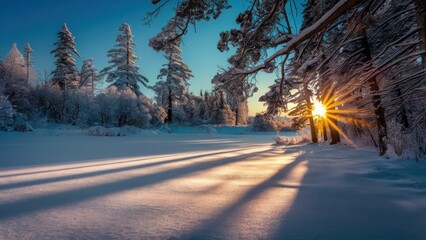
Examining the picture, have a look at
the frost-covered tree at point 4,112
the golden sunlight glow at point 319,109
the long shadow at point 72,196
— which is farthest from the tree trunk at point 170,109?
the long shadow at point 72,196

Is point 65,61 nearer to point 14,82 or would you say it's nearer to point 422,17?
point 14,82

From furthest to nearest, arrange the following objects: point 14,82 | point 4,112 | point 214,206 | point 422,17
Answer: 1. point 14,82
2. point 4,112
3. point 422,17
4. point 214,206

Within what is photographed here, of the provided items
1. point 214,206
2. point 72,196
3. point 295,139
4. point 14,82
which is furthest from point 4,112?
point 214,206

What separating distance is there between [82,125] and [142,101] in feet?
20.6

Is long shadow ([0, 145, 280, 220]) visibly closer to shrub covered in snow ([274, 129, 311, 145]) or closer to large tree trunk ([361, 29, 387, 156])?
large tree trunk ([361, 29, 387, 156])

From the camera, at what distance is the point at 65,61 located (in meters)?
32.1

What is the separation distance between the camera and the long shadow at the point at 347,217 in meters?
1.42

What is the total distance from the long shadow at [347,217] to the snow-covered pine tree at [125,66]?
29.2 m

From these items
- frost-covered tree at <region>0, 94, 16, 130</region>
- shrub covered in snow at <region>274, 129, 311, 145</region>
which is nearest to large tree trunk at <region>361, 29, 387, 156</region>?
shrub covered in snow at <region>274, 129, 311, 145</region>

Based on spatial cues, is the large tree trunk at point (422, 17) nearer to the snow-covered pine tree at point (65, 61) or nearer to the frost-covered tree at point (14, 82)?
the frost-covered tree at point (14, 82)

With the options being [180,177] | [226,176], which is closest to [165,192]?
[180,177]

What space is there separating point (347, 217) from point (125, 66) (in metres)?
31.9

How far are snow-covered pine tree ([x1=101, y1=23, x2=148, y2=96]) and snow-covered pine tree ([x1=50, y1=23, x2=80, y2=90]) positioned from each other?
5.12 metres

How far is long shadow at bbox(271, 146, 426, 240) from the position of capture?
4.66ft
